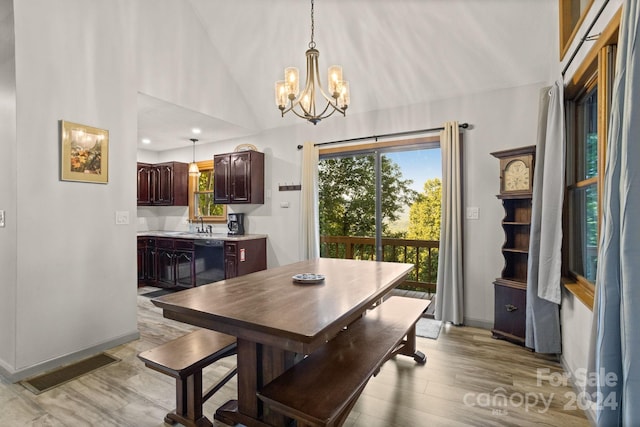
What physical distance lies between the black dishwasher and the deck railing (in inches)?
57.4

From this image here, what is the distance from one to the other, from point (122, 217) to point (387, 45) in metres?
3.21

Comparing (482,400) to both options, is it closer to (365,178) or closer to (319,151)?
(365,178)

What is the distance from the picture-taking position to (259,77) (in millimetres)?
4266

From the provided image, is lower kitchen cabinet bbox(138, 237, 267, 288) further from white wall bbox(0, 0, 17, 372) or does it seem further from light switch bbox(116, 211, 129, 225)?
white wall bbox(0, 0, 17, 372)

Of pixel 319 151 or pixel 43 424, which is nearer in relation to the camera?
pixel 43 424

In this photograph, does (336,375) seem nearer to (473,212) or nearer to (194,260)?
(473,212)

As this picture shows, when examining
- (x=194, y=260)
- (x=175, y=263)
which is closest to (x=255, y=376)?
(x=194, y=260)

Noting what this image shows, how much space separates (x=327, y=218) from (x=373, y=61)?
2141 mm

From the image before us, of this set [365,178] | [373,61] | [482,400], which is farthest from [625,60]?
[365,178]

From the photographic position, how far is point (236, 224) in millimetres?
5043

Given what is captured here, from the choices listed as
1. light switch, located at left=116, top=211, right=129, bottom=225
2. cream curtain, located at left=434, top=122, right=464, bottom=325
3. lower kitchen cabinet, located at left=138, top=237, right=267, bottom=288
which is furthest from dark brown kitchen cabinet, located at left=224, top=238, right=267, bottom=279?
cream curtain, located at left=434, top=122, right=464, bottom=325

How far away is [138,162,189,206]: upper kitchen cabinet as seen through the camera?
5656mm

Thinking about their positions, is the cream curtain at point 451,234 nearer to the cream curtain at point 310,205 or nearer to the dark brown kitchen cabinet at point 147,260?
the cream curtain at point 310,205

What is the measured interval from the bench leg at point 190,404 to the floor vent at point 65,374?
111cm
